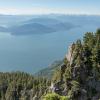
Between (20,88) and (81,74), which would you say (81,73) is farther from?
(20,88)

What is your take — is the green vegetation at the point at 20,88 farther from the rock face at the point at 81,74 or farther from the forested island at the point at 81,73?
the rock face at the point at 81,74

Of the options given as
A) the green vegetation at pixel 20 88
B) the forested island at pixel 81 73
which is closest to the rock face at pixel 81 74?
the forested island at pixel 81 73

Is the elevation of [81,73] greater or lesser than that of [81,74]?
greater

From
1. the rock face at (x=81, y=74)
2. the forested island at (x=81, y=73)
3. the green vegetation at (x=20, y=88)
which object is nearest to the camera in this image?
the rock face at (x=81, y=74)

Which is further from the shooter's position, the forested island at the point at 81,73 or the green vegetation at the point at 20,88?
the green vegetation at the point at 20,88

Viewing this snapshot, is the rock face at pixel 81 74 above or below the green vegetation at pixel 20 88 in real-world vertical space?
above

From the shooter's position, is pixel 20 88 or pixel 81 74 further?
pixel 20 88

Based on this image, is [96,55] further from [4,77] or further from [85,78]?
[4,77]

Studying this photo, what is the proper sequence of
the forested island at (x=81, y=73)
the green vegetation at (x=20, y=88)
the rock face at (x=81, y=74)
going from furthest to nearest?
the green vegetation at (x=20, y=88) < the forested island at (x=81, y=73) < the rock face at (x=81, y=74)

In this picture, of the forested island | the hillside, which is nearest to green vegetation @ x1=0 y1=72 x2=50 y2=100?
the forested island

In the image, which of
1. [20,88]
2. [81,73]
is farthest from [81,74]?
[20,88]

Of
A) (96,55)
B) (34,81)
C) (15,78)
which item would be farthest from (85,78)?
(15,78)

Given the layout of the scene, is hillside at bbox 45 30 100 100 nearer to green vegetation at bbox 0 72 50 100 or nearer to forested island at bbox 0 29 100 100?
forested island at bbox 0 29 100 100
